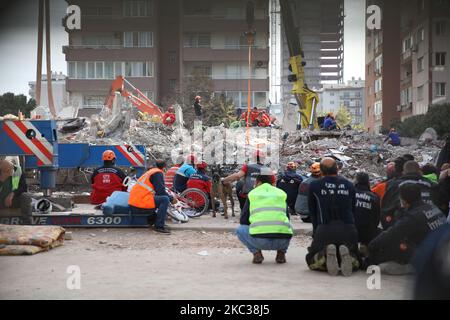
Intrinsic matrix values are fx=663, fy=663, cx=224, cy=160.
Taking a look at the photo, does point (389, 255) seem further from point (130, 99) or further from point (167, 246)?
point (130, 99)

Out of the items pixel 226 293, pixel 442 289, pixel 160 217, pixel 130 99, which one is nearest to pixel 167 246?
pixel 160 217

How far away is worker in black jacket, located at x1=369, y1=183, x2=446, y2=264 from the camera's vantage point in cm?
829

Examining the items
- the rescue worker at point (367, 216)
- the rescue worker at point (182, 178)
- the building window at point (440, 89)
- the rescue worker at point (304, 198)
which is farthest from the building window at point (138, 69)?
the rescue worker at point (367, 216)

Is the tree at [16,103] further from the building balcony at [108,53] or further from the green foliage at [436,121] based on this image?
the green foliage at [436,121]

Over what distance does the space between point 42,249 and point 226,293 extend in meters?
4.59

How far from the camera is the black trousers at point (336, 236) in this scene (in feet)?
28.1

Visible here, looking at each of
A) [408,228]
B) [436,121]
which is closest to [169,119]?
[436,121]

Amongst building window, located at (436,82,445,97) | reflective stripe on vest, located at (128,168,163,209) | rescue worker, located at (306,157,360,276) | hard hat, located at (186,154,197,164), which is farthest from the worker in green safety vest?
building window, located at (436,82,445,97)

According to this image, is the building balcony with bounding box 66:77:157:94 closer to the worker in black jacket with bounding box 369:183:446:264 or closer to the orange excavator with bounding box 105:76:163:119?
the orange excavator with bounding box 105:76:163:119

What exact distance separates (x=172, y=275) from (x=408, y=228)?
3024 mm

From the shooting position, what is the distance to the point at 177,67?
6444 centimetres

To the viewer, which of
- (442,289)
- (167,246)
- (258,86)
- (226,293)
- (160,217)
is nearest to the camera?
(442,289)

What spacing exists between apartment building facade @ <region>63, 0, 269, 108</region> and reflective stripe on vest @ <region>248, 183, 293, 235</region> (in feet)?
162

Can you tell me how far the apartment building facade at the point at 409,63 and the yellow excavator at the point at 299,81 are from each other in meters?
9.18
